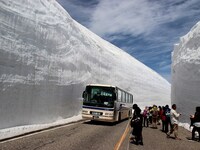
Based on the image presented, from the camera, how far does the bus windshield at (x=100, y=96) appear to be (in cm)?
1944

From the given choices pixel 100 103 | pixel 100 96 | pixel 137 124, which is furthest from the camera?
pixel 100 96

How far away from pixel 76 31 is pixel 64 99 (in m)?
15.5

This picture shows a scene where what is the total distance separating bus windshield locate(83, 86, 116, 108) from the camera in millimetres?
19438

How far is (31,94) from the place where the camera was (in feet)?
54.5

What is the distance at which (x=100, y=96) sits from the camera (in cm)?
1977

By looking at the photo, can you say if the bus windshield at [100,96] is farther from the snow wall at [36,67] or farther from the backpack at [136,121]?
the backpack at [136,121]

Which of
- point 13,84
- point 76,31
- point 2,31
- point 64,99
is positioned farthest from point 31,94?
point 76,31

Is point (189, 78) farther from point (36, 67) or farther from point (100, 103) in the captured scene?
point (36, 67)

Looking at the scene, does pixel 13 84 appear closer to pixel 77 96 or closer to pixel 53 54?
pixel 53 54

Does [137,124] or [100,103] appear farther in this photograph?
[100,103]

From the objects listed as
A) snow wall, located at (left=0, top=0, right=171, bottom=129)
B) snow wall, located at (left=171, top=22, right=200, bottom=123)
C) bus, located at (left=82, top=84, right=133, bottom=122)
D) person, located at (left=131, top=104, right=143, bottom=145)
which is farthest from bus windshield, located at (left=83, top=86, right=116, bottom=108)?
snow wall, located at (left=171, top=22, right=200, bottom=123)

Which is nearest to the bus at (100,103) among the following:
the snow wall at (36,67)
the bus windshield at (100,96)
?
the bus windshield at (100,96)

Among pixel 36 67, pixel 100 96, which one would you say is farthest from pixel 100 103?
pixel 36 67

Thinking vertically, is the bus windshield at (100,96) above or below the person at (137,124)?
above
